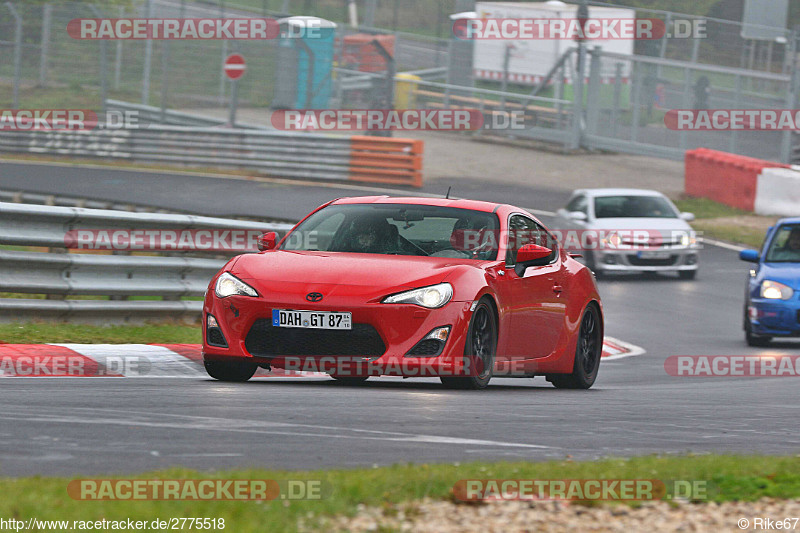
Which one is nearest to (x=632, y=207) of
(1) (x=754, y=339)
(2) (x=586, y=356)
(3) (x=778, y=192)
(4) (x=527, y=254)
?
(1) (x=754, y=339)

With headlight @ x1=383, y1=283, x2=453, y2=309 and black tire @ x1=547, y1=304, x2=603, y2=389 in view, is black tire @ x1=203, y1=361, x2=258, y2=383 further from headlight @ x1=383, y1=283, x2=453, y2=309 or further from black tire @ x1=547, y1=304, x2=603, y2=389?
black tire @ x1=547, y1=304, x2=603, y2=389

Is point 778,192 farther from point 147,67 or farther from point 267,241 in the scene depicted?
point 267,241

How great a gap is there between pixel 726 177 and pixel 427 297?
78.9ft

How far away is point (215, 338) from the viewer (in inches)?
365

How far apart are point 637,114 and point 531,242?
26995 millimetres

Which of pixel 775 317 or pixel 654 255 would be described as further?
pixel 654 255

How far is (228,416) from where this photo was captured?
7398 millimetres

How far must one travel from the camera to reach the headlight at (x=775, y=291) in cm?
1586

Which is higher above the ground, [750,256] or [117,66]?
[117,66]

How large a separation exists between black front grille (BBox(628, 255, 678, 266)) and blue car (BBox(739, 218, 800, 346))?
5.93 meters

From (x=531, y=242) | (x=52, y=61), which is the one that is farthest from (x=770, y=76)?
(x=531, y=242)

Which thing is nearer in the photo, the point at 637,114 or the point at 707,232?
the point at 707,232

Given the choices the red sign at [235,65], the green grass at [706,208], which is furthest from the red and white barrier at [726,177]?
the red sign at [235,65]

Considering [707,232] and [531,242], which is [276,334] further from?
[707,232]
